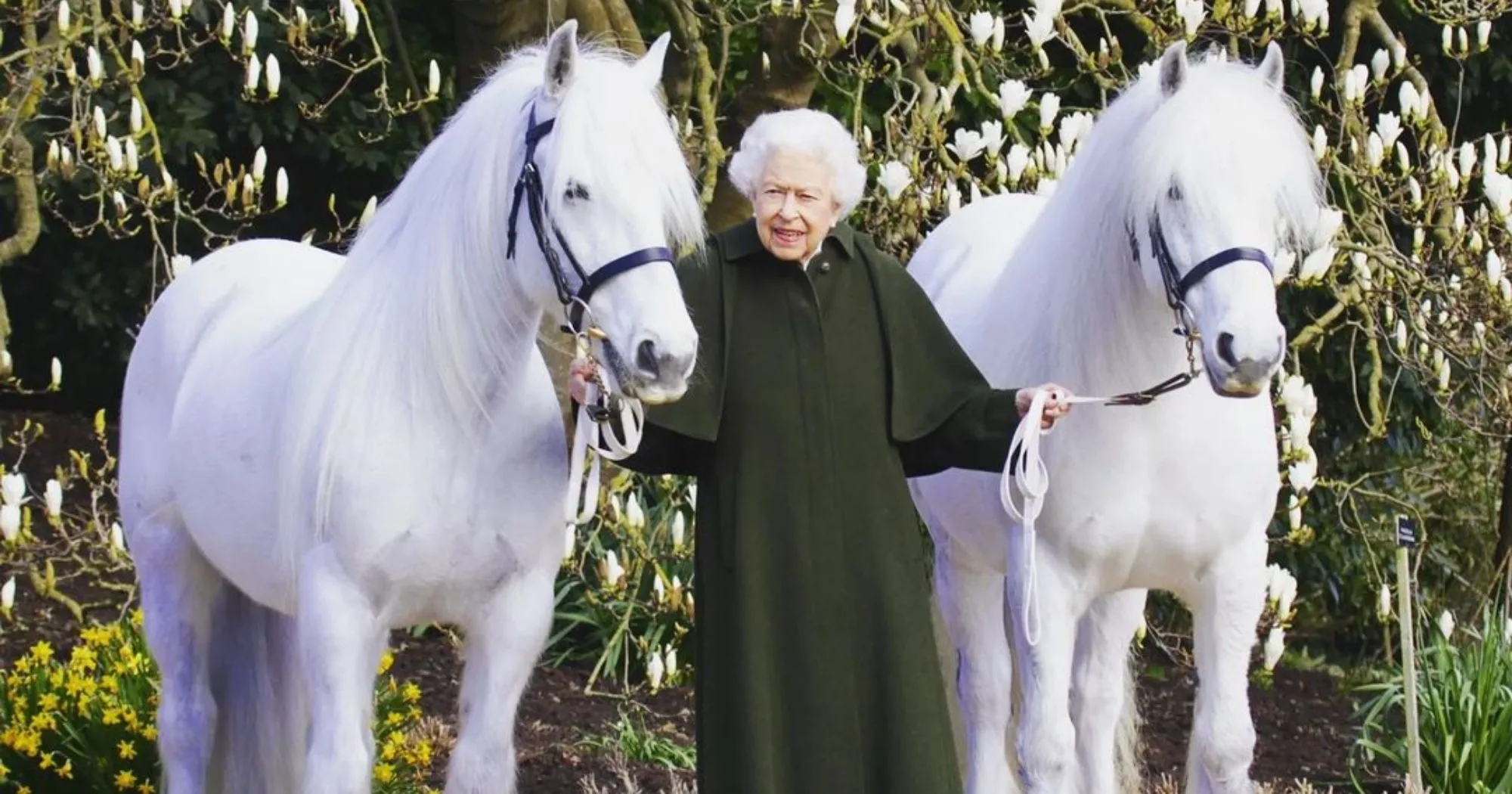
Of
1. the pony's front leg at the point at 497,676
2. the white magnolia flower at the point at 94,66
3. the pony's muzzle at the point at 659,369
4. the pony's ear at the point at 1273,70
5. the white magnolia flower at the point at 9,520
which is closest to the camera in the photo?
the pony's muzzle at the point at 659,369

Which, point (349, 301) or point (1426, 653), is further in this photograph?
point (1426, 653)

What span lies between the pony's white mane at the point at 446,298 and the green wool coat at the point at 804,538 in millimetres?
239

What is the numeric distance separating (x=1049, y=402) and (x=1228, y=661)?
781 mm

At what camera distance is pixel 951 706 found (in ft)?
19.5

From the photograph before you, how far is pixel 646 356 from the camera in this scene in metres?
3.44

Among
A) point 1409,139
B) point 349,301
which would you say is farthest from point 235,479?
point 1409,139

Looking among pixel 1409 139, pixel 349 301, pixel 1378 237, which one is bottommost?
pixel 349 301

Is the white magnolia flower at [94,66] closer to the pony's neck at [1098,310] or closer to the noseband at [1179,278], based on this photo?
the pony's neck at [1098,310]

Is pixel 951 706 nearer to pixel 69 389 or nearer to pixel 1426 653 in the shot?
pixel 1426 653

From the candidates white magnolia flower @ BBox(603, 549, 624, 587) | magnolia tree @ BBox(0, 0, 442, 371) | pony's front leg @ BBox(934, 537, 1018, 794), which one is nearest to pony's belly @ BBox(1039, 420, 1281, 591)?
pony's front leg @ BBox(934, 537, 1018, 794)

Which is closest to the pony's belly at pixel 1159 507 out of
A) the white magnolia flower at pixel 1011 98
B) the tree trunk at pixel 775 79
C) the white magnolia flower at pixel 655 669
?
the white magnolia flower at pixel 655 669

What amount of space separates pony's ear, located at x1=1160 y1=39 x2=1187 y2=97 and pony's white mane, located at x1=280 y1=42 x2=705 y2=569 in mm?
979

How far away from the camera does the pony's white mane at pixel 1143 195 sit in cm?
388

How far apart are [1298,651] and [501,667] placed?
229 inches
